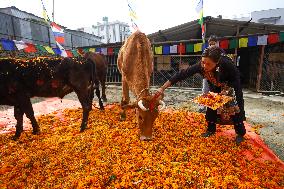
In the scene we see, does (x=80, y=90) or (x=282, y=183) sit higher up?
(x=80, y=90)

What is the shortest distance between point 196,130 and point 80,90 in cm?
335

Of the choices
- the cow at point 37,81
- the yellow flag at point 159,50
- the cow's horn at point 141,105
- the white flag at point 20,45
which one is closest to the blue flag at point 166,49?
the yellow flag at point 159,50

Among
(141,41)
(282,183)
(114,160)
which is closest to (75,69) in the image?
(141,41)

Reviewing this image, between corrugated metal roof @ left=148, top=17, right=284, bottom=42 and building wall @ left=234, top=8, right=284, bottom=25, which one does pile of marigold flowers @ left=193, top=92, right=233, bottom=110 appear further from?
building wall @ left=234, top=8, right=284, bottom=25

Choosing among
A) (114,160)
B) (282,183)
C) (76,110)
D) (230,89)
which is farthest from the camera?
(76,110)

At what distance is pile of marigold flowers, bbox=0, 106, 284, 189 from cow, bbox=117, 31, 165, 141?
533 millimetres

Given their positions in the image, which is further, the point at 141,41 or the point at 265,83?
the point at 265,83

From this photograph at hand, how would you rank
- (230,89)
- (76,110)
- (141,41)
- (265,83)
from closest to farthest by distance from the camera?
(230,89)
(141,41)
(76,110)
(265,83)

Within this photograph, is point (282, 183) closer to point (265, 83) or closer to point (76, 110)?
point (76, 110)

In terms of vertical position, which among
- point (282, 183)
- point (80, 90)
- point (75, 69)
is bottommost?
point (282, 183)

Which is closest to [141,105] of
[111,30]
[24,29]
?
[24,29]

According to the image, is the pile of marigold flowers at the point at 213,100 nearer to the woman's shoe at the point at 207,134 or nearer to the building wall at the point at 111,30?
the woman's shoe at the point at 207,134

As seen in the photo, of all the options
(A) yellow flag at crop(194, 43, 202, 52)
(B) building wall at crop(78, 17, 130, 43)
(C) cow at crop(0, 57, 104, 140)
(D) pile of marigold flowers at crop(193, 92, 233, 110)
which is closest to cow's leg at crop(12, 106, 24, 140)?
(C) cow at crop(0, 57, 104, 140)

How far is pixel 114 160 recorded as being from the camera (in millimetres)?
4395
